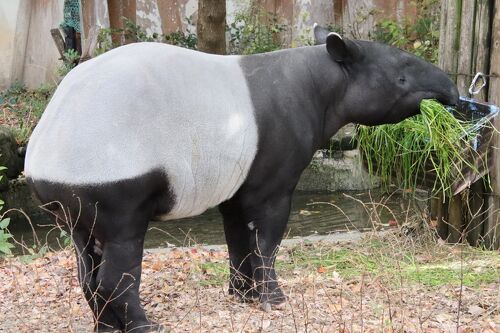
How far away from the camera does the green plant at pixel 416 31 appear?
13.0 meters

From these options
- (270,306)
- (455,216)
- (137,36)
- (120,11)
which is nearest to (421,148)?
(455,216)

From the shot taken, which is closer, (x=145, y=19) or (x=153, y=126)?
(x=153, y=126)

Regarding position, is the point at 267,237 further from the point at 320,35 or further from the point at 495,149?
the point at 495,149

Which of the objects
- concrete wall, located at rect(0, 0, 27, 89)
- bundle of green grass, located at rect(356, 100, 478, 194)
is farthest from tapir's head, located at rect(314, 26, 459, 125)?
concrete wall, located at rect(0, 0, 27, 89)

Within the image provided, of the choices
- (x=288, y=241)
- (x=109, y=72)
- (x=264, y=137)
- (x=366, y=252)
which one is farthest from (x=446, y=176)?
(x=109, y=72)

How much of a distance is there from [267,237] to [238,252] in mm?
406

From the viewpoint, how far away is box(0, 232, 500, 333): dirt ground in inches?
193

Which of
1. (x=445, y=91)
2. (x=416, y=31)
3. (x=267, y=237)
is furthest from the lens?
(x=416, y=31)

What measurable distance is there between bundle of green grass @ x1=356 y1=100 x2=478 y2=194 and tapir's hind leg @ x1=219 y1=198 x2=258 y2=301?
153cm

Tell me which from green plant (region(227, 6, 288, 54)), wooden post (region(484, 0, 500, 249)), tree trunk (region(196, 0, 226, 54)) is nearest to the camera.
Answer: wooden post (region(484, 0, 500, 249))

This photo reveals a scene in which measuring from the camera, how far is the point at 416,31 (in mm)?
13758

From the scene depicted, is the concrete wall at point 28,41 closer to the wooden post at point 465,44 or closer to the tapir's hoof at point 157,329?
the wooden post at point 465,44

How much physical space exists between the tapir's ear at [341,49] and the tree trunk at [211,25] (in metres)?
5.55

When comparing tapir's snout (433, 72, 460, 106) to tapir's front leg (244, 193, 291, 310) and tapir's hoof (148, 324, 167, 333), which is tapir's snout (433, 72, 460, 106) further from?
tapir's hoof (148, 324, 167, 333)
